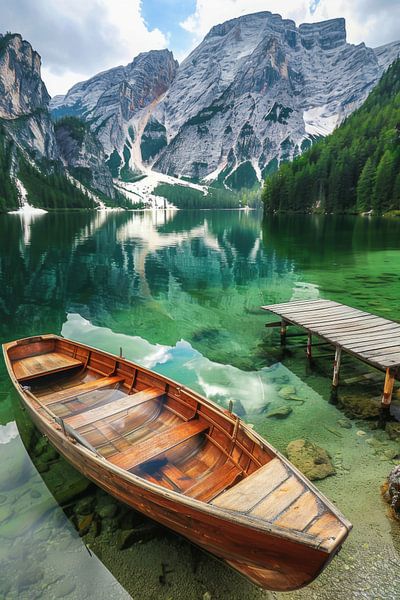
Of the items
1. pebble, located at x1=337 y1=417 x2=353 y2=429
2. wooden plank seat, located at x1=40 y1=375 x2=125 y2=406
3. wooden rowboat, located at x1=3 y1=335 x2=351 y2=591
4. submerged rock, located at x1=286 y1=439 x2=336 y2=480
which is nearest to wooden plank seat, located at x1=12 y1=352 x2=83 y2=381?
wooden rowboat, located at x1=3 y1=335 x2=351 y2=591

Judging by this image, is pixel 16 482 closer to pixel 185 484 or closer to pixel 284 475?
pixel 185 484

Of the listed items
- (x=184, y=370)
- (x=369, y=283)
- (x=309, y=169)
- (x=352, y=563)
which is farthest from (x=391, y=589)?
(x=309, y=169)

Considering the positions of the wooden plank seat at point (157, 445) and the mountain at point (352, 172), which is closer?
the wooden plank seat at point (157, 445)

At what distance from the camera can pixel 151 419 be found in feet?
31.2

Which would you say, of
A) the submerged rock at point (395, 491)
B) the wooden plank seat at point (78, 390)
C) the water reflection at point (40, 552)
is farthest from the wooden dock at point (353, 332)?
the water reflection at point (40, 552)

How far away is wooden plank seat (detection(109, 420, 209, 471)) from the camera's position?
24.3 feet

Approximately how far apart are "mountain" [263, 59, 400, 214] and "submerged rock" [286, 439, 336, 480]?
113 m

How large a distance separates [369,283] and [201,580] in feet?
91.5

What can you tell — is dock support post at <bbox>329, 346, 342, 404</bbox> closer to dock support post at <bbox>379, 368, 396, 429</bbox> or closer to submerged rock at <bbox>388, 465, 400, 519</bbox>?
dock support post at <bbox>379, 368, 396, 429</bbox>

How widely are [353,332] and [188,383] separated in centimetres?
680

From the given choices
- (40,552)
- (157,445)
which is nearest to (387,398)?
(157,445)

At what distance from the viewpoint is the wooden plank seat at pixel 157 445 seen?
740 centimetres

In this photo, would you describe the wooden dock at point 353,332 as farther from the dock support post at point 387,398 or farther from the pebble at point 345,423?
the pebble at point 345,423

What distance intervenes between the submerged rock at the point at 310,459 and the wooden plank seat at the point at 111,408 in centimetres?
398
